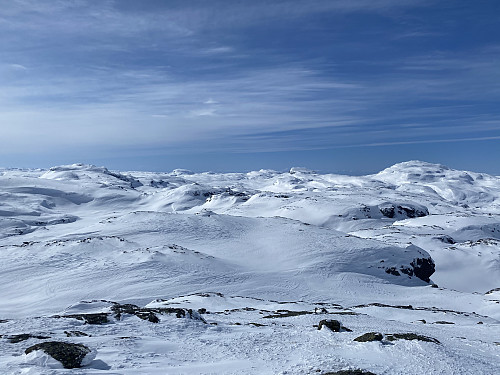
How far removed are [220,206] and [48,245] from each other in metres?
109

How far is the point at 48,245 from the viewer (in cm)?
5681

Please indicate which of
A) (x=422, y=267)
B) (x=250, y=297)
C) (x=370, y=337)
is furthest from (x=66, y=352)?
(x=422, y=267)

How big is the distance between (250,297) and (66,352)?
105 feet

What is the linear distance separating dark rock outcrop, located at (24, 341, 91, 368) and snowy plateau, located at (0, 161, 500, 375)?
63 mm

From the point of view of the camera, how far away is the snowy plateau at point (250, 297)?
47.0ft

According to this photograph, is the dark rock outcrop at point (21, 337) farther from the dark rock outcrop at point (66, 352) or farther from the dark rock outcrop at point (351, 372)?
the dark rock outcrop at point (351, 372)

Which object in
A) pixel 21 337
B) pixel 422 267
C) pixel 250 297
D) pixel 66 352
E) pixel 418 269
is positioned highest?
pixel 66 352

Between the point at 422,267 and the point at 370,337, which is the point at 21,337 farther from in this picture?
the point at 422,267

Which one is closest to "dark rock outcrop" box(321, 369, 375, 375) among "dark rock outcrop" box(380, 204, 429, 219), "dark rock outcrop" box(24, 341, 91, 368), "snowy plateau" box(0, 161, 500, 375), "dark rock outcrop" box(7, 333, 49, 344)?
"snowy plateau" box(0, 161, 500, 375)

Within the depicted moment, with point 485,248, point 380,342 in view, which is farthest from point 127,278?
point 485,248

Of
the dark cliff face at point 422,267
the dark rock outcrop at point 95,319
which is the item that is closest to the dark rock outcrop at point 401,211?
the dark cliff face at point 422,267

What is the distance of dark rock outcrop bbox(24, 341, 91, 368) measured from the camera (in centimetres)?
1219

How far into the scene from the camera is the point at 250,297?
141 feet

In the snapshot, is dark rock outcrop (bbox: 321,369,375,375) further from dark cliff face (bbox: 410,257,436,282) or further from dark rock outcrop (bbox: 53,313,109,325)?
dark cliff face (bbox: 410,257,436,282)
